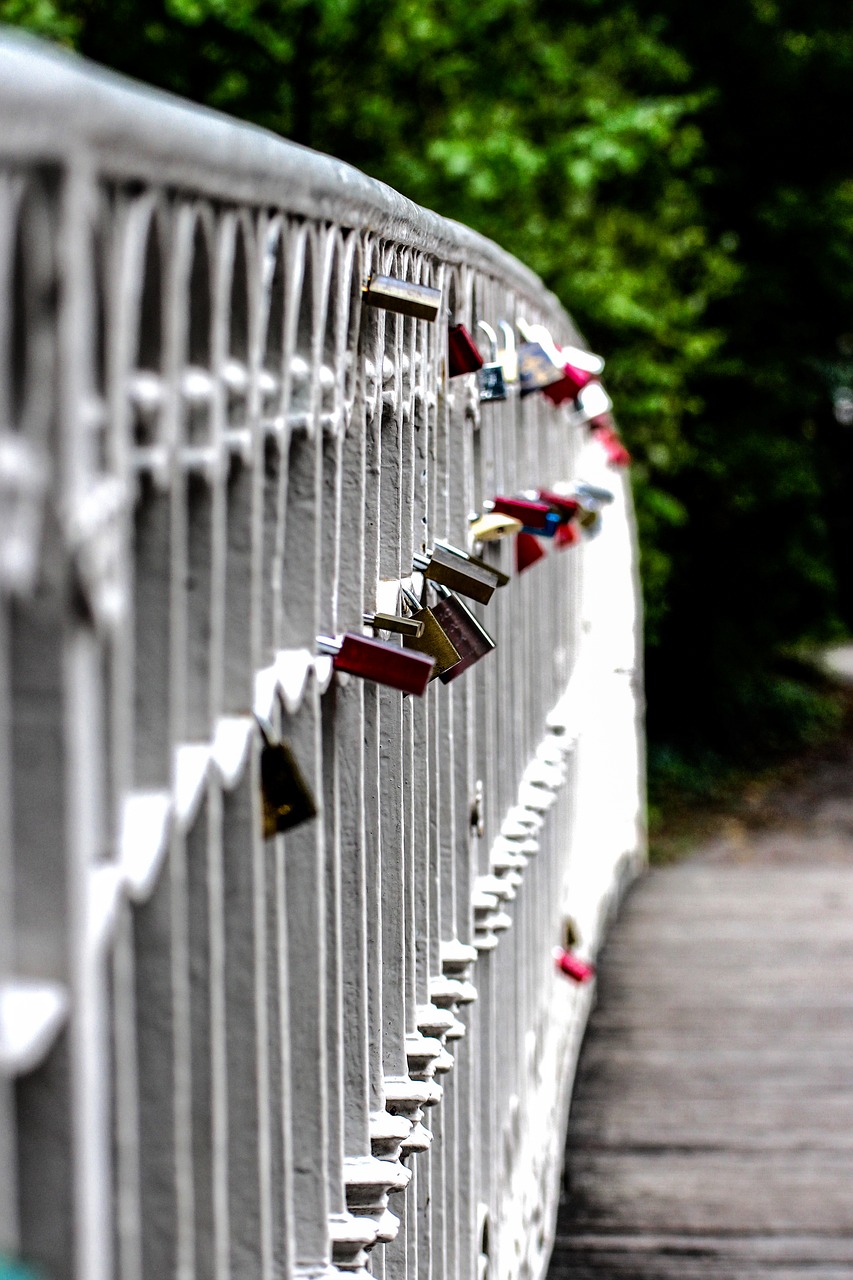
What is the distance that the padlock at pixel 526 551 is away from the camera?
401 centimetres

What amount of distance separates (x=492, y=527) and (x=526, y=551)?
2.22 feet

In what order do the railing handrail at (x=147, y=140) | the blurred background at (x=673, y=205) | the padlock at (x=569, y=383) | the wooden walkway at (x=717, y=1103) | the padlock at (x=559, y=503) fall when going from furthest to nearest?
the blurred background at (x=673, y=205), the wooden walkway at (x=717, y=1103), the padlock at (x=569, y=383), the padlock at (x=559, y=503), the railing handrail at (x=147, y=140)

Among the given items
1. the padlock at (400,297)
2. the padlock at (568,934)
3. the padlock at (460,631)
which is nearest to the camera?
the padlock at (400,297)

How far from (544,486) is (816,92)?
13.9 m

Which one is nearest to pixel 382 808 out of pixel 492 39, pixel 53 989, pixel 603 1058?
pixel 53 989

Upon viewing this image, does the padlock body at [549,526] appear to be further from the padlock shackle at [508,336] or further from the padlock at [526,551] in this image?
the padlock shackle at [508,336]

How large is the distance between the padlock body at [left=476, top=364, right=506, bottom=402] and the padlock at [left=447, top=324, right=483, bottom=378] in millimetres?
363

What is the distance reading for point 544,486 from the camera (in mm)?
5062

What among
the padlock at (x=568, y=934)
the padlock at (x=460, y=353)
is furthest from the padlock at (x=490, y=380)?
the padlock at (x=568, y=934)

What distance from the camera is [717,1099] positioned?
5.86 metres

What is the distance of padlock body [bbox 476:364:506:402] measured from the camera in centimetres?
346

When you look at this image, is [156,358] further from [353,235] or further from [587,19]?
[587,19]

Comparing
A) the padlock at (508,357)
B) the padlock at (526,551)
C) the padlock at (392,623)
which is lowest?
the padlock at (392,623)

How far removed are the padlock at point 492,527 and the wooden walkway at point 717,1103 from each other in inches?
85.6
